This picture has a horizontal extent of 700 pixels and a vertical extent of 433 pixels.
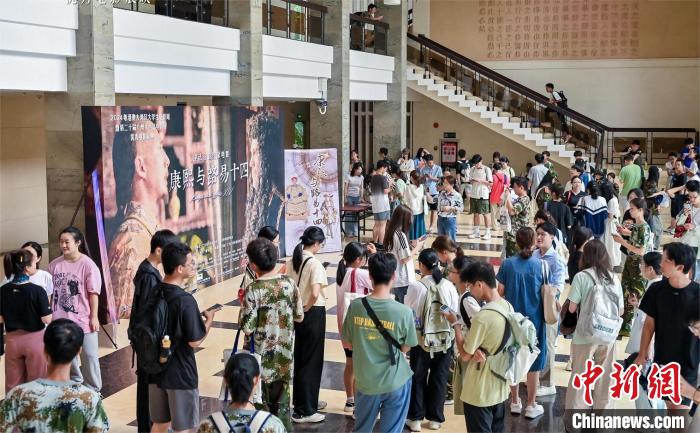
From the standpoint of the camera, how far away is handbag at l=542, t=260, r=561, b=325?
21.3 feet

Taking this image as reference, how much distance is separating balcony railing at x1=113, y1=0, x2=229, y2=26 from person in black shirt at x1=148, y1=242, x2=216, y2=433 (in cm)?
623

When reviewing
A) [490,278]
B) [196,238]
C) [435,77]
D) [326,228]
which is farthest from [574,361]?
[435,77]

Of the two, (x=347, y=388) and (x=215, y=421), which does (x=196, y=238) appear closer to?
(x=347, y=388)

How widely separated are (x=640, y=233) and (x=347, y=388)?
3.63 meters

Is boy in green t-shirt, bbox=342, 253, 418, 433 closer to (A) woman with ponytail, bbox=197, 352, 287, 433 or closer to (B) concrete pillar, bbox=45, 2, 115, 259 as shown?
(A) woman with ponytail, bbox=197, 352, 287, 433

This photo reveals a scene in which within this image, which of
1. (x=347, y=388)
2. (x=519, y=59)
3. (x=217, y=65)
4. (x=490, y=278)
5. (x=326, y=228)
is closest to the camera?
(x=490, y=278)

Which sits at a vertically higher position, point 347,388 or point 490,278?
point 490,278

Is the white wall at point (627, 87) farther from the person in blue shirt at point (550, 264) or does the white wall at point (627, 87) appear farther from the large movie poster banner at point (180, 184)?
the person in blue shirt at point (550, 264)

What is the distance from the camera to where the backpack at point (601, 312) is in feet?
20.1

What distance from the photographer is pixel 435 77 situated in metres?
22.2

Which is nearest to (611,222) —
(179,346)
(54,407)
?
(179,346)

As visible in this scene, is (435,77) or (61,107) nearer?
(61,107)

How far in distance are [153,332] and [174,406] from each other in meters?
0.51

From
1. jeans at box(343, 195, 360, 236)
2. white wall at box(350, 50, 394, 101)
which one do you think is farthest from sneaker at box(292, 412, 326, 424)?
white wall at box(350, 50, 394, 101)
